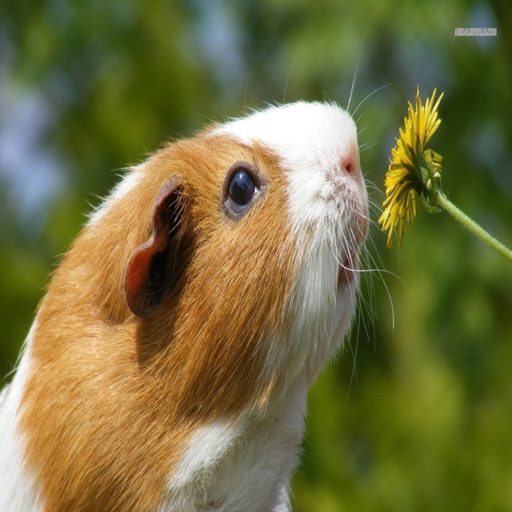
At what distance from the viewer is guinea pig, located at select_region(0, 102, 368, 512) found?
2584 millimetres

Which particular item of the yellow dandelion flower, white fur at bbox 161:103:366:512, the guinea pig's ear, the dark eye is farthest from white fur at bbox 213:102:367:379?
the yellow dandelion flower

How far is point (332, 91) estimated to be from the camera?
218 inches

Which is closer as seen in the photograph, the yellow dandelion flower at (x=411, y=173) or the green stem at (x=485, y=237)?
the green stem at (x=485, y=237)

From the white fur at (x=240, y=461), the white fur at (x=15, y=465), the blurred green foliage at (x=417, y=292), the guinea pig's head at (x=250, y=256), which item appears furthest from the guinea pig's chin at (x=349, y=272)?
the blurred green foliage at (x=417, y=292)

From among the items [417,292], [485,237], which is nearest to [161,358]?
[485,237]

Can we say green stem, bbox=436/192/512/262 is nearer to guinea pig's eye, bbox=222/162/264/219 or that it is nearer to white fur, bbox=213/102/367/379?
white fur, bbox=213/102/367/379

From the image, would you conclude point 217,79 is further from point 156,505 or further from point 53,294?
point 156,505

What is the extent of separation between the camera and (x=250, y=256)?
2629mm

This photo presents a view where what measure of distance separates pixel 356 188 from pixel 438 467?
2.97 metres

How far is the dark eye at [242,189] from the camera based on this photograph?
2705 millimetres

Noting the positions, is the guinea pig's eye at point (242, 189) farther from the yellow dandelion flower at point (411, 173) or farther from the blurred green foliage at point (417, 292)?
the blurred green foliage at point (417, 292)

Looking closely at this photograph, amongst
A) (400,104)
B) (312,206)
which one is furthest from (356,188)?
(400,104)

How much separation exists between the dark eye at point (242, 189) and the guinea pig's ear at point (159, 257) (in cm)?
15

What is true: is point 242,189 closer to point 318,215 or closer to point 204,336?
point 318,215
